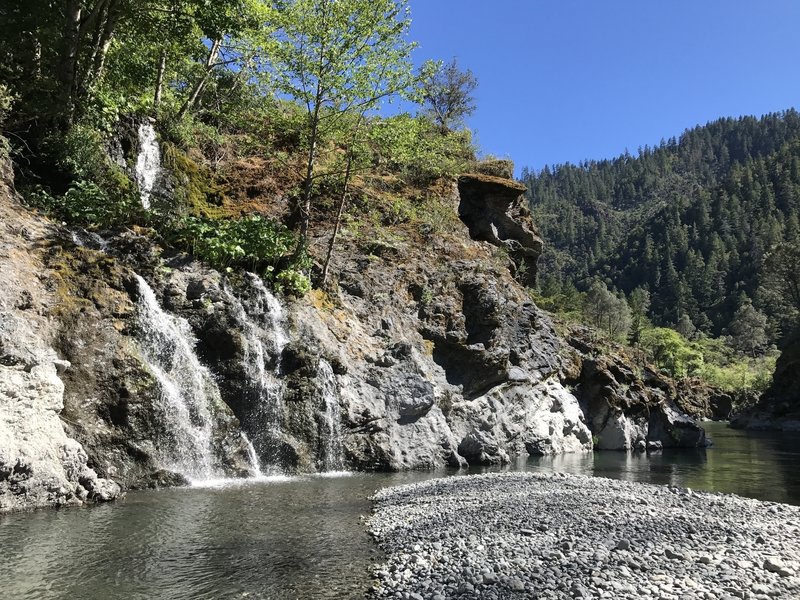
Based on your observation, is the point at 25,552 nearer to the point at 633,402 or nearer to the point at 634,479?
the point at 634,479

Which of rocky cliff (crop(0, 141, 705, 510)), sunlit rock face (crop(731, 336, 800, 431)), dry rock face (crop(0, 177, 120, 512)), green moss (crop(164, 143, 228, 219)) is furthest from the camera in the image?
sunlit rock face (crop(731, 336, 800, 431))

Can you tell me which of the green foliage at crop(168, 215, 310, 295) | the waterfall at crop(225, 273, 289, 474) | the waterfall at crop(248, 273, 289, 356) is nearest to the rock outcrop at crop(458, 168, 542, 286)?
the green foliage at crop(168, 215, 310, 295)

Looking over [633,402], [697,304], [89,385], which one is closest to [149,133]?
[89,385]

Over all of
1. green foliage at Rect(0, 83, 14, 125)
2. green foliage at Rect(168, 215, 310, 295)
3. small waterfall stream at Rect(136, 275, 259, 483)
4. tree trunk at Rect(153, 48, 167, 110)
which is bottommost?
small waterfall stream at Rect(136, 275, 259, 483)

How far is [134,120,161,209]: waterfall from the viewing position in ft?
64.5

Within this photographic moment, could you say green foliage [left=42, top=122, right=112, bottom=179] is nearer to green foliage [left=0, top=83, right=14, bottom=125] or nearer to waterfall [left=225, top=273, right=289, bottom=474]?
green foliage [left=0, top=83, right=14, bottom=125]

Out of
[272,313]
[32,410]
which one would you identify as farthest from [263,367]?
[32,410]

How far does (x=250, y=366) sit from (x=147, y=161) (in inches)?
382

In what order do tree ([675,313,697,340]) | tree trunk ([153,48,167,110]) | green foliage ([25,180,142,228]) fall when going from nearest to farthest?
1. green foliage ([25,180,142,228])
2. tree trunk ([153,48,167,110])
3. tree ([675,313,697,340])

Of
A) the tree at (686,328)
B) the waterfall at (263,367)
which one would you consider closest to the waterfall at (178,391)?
the waterfall at (263,367)

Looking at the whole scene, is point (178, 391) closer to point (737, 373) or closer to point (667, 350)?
point (667, 350)

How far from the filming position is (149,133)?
68.4ft

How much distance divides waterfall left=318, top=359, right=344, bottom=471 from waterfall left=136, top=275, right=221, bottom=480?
3.34 meters

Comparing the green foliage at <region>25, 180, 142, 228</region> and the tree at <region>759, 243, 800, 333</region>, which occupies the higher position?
the tree at <region>759, 243, 800, 333</region>
